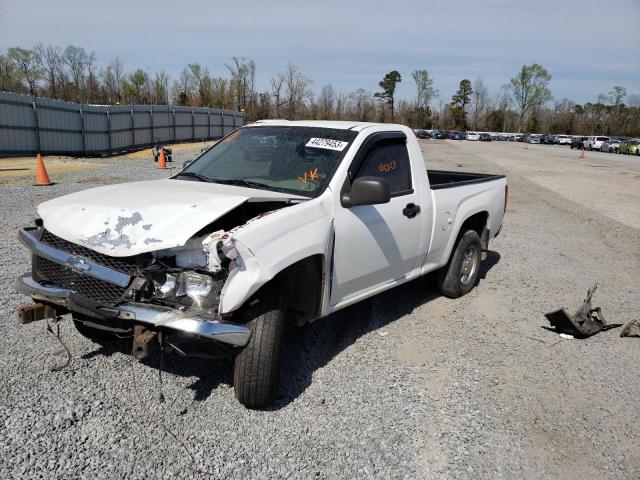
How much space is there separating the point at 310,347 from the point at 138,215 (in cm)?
193

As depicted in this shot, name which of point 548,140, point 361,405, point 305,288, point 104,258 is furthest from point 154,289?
point 548,140

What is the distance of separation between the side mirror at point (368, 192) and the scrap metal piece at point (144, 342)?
169 cm

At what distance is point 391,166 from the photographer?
4.64 metres

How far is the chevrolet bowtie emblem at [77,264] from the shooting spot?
10.3ft

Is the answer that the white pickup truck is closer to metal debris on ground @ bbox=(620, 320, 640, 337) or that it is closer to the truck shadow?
the truck shadow

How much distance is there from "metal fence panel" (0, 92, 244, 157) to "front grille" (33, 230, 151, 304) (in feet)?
64.3

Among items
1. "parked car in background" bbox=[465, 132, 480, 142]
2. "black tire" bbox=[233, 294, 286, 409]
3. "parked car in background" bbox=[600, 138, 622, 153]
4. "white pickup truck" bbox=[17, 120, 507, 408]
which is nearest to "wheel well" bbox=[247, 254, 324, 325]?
"white pickup truck" bbox=[17, 120, 507, 408]

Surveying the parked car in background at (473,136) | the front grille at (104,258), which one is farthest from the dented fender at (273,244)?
the parked car in background at (473,136)

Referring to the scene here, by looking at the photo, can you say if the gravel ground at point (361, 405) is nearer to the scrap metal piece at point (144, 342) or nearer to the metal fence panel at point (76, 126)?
the scrap metal piece at point (144, 342)

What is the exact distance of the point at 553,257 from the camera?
26.5ft

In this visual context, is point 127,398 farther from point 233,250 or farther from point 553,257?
point 553,257

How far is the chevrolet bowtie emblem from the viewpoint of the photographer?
123 inches

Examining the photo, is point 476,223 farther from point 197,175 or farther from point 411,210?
point 197,175

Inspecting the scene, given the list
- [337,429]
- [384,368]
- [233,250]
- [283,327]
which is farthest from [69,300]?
[384,368]
